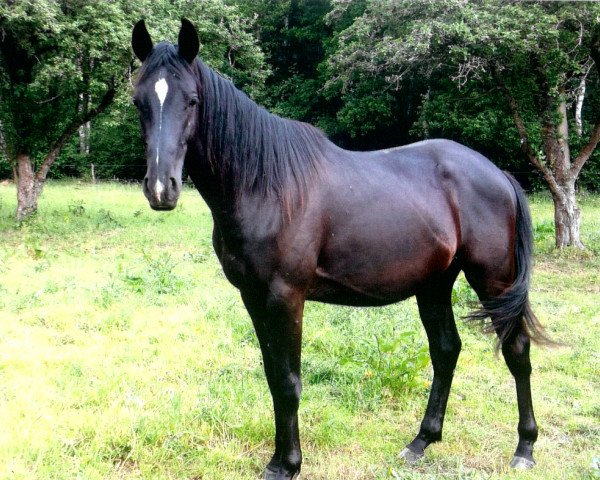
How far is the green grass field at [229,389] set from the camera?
115 inches

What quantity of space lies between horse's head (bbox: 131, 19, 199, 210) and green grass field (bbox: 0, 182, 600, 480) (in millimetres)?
1625

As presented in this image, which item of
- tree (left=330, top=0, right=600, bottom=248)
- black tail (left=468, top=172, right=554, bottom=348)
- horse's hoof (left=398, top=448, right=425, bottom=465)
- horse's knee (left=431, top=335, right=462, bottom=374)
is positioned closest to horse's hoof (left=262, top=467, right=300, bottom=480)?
horse's hoof (left=398, top=448, right=425, bottom=465)

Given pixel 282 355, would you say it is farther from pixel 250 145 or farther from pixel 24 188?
pixel 24 188

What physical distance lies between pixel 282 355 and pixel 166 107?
1.37 meters

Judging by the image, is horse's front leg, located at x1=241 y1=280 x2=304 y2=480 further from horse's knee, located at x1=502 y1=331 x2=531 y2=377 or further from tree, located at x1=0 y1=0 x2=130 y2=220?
tree, located at x1=0 y1=0 x2=130 y2=220

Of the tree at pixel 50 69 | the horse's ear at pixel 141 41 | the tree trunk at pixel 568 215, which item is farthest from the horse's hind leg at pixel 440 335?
the tree at pixel 50 69

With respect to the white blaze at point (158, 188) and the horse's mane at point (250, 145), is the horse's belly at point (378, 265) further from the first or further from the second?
the white blaze at point (158, 188)

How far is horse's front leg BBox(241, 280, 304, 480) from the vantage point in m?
2.60

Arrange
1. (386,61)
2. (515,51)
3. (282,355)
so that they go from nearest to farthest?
(282,355), (515,51), (386,61)

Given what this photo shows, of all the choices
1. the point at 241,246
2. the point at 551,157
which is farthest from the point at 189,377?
the point at 551,157

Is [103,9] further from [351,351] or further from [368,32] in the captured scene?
[351,351]

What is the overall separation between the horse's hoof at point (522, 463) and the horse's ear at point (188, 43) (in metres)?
2.86

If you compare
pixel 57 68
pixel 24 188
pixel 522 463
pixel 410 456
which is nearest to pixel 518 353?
pixel 522 463

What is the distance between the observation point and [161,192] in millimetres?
2088
